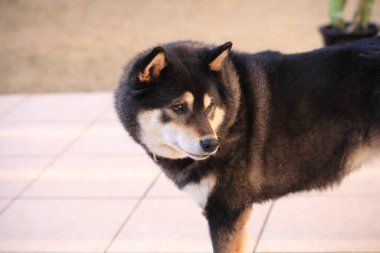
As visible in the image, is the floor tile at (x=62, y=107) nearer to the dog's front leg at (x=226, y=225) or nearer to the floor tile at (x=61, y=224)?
the floor tile at (x=61, y=224)

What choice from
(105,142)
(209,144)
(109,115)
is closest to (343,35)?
(109,115)

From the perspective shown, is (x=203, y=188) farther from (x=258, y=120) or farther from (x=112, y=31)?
(x=112, y=31)

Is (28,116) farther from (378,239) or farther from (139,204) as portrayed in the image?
(378,239)

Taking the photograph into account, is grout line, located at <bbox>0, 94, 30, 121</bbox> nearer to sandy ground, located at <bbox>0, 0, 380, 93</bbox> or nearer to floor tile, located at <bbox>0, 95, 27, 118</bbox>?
floor tile, located at <bbox>0, 95, 27, 118</bbox>

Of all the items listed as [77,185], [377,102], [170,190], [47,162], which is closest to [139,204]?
[170,190]

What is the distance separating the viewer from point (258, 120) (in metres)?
2.74

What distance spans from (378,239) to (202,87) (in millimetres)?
1237

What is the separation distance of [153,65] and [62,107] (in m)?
2.80

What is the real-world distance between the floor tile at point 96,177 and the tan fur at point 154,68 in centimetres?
131

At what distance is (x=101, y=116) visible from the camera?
495 centimetres

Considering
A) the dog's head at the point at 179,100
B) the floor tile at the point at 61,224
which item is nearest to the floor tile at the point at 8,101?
the floor tile at the point at 61,224

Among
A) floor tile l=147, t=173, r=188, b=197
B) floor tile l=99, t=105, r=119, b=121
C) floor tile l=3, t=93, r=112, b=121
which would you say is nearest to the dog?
floor tile l=147, t=173, r=188, b=197

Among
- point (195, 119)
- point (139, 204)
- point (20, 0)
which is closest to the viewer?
point (195, 119)

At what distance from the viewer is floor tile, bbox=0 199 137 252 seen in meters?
3.33
